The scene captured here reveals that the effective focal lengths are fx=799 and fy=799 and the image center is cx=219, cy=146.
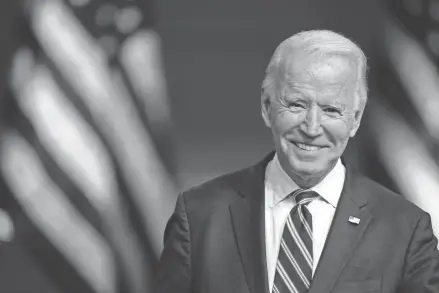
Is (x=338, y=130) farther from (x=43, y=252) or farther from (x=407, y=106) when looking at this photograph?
(x=43, y=252)

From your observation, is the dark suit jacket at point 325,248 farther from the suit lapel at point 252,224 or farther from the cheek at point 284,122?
the cheek at point 284,122

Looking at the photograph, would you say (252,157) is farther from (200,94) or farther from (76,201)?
(76,201)

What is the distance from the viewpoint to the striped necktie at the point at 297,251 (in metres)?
1.20

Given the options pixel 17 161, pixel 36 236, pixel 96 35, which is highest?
Answer: pixel 96 35

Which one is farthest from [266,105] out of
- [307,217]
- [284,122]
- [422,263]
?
[422,263]

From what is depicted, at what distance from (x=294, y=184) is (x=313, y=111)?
0.50 ft

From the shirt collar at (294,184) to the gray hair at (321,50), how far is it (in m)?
0.12

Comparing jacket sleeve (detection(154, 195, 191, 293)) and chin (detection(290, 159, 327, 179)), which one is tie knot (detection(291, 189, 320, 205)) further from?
jacket sleeve (detection(154, 195, 191, 293))

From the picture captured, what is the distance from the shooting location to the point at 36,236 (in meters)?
2.57

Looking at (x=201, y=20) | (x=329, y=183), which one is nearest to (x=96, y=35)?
(x=201, y=20)

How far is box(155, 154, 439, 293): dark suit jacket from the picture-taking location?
1.18 meters

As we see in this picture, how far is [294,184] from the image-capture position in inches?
50.2

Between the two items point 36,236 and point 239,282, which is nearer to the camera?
point 239,282

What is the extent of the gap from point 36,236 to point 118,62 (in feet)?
2.05
